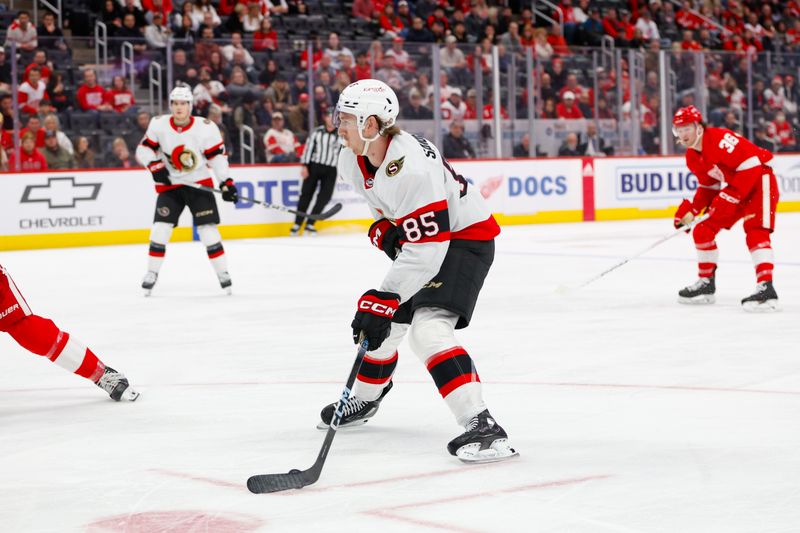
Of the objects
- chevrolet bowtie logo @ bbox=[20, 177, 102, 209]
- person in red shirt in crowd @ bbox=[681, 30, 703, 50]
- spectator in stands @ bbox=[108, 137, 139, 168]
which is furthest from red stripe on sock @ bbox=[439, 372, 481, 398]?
person in red shirt in crowd @ bbox=[681, 30, 703, 50]

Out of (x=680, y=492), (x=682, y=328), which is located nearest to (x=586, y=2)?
(x=682, y=328)

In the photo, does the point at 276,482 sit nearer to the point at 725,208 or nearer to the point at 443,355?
the point at 443,355

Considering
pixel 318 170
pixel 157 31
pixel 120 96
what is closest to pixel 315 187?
pixel 318 170

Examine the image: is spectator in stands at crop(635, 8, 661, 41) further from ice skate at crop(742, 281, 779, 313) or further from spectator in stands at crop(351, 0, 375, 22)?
ice skate at crop(742, 281, 779, 313)

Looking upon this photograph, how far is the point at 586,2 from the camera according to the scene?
18750 mm

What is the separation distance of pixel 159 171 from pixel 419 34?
27.5ft

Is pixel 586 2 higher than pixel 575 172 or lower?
higher

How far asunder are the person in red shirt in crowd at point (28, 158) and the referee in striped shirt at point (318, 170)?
2771 mm

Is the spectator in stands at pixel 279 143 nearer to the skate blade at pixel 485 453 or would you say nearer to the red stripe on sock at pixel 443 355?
the red stripe on sock at pixel 443 355

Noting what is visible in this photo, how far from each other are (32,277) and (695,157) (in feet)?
16.7

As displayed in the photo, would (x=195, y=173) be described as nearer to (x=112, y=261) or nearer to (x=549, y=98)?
(x=112, y=261)

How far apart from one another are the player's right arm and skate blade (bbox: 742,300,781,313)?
381cm

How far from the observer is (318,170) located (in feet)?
43.5

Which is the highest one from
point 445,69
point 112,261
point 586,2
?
point 586,2
